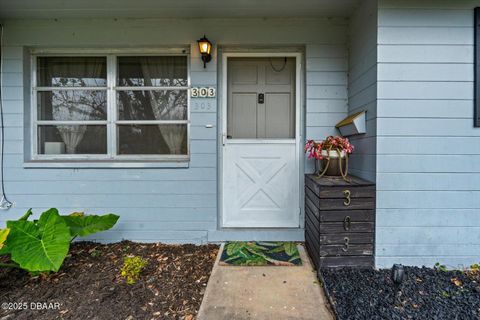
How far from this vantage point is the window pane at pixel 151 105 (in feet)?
8.91

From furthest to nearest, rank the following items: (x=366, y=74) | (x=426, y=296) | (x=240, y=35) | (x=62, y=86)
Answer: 1. (x=62, y=86)
2. (x=240, y=35)
3. (x=366, y=74)
4. (x=426, y=296)

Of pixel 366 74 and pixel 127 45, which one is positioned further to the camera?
pixel 127 45

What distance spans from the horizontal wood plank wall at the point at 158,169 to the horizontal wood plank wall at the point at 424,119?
61 centimetres

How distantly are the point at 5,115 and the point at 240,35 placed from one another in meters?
2.66

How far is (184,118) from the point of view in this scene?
2.71 meters

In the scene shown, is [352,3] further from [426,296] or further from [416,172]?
[426,296]

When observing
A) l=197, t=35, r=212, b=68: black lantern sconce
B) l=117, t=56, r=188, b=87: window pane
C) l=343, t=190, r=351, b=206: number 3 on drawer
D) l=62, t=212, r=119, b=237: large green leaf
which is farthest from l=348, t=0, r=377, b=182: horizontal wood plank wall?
Answer: l=62, t=212, r=119, b=237: large green leaf

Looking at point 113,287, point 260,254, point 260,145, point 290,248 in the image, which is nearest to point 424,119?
point 260,145

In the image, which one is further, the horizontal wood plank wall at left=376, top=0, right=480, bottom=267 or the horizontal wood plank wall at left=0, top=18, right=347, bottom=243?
the horizontal wood plank wall at left=0, top=18, right=347, bottom=243

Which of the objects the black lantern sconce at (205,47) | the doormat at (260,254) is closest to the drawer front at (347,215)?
the doormat at (260,254)

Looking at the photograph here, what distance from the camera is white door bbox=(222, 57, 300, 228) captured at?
2.69m

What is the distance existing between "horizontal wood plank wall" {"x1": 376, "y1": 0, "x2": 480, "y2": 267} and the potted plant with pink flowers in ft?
0.92

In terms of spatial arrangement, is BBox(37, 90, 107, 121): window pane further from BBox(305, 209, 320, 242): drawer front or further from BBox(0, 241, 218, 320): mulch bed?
BBox(305, 209, 320, 242): drawer front

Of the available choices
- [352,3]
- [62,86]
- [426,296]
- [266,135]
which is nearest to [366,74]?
[352,3]
